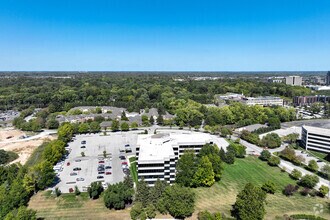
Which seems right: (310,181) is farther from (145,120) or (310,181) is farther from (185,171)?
(145,120)

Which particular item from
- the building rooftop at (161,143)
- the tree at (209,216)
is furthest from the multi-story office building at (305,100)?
the tree at (209,216)

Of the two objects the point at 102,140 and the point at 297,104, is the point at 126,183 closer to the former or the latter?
the point at 102,140

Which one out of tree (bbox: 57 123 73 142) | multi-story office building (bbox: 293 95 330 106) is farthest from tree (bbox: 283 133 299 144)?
multi-story office building (bbox: 293 95 330 106)

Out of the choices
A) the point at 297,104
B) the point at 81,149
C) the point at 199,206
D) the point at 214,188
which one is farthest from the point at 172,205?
the point at 297,104

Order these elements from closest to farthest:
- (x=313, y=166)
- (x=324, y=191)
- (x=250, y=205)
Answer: (x=250, y=205)
(x=324, y=191)
(x=313, y=166)

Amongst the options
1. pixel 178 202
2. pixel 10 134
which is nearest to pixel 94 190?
pixel 178 202
